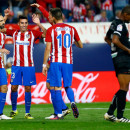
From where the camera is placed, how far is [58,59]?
30.6 ft

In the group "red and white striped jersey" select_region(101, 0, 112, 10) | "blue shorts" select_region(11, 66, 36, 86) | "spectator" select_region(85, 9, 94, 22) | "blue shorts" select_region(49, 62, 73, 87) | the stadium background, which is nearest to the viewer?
"blue shorts" select_region(49, 62, 73, 87)

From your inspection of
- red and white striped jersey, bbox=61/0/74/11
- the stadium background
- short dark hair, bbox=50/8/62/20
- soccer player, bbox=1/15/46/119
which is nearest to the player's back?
short dark hair, bbox=50/8/62/20

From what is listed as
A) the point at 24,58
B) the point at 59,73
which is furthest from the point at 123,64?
the point at 24,58

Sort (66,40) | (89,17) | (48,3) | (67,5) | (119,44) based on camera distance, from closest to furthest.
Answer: (119,44) → (66,40) → (89,17) → (48,3) → (67,5)

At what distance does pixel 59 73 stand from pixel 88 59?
402 inches

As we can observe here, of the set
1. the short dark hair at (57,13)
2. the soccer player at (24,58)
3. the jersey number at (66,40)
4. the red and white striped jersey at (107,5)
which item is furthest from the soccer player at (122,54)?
the red and white striped jersey at (107,5)

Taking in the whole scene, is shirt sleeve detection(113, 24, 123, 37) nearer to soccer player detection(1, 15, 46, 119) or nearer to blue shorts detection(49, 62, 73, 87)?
blue shorts detection(49, 62, 73, 87)

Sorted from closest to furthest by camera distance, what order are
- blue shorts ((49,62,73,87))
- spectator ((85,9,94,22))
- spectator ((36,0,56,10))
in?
blue shorts ((49,62,73,87)) < spectator ((85,9,94,22)) < spectator ((36,0,56,10))

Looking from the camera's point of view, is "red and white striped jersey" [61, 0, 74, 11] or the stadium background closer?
the stadium background

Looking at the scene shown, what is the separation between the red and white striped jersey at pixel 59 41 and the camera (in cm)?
929

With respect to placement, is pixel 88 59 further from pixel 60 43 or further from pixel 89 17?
pixel 60 43

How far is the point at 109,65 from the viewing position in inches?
762

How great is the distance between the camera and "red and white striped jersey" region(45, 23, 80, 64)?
929 centimetres

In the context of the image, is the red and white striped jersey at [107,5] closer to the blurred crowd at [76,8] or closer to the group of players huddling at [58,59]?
the blurred crowd at [76,8]
